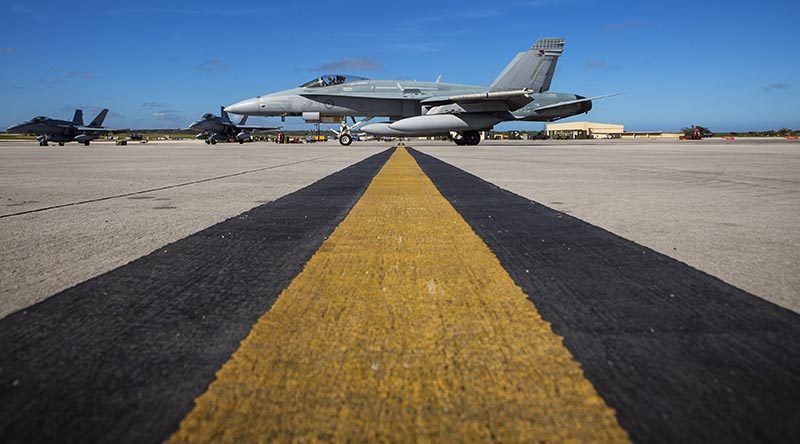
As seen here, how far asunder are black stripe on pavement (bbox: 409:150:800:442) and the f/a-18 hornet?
19.7 m

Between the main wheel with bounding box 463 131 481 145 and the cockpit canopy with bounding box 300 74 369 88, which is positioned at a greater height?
the cockpit canopy with bounding box 300 74 369 88

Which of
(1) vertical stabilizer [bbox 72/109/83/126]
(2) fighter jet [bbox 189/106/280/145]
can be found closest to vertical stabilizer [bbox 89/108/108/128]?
(1) vertical stabilizer [bbox 72/109/83/126]

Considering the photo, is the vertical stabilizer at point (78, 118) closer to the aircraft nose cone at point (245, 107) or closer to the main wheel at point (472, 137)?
the aircraft nose cone at point (245, 107)

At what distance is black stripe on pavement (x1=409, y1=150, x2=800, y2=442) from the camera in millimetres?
1141

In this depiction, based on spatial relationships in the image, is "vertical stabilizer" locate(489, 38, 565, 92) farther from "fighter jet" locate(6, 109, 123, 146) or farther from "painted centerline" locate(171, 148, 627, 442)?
"fighter jet" locate(6, 109, 123, 146)

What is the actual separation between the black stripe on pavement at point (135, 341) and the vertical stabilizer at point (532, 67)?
78.2ft

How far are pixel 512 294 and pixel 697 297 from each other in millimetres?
704

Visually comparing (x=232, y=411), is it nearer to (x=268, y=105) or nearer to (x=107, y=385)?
(x=107, y=385)

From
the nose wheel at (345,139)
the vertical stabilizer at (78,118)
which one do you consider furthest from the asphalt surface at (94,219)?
the vertical stabilizer at (78,118)

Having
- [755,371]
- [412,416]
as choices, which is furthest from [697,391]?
[412,416]

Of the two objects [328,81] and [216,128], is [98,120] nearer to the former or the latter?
[216,128]

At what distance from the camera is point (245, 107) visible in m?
23.6

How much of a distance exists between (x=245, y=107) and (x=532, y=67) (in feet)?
43.7

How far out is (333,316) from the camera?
69.7 inches
